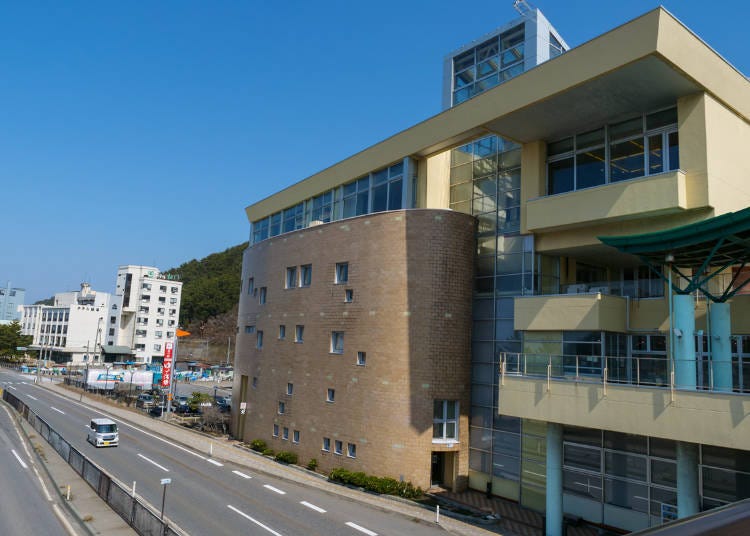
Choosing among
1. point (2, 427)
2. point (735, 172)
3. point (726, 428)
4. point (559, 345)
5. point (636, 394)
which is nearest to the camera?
point (726, 428)

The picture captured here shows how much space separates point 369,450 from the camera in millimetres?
27953

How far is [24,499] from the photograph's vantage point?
2306cm

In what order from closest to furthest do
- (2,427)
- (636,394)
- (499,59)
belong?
1. (636,394)
2. (499,59)
3. (2,427)

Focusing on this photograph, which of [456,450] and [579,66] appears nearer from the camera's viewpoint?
[579,66]

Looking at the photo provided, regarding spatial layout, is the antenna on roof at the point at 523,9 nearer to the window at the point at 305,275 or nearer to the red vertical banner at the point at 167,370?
the window at the point at 305,275

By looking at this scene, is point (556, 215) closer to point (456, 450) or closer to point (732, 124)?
point (732, 124)

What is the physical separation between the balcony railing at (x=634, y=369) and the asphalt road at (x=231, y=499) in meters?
8.07

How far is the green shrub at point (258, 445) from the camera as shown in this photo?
36438mm

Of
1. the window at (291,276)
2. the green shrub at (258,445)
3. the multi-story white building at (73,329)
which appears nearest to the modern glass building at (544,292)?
the window at (291,276)

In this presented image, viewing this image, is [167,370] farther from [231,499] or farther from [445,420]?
[445,420]

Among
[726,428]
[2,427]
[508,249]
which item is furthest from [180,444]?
[726,428]

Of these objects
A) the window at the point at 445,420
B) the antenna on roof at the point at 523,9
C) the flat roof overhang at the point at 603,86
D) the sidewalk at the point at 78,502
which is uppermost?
the antenna on roof at the point at 523,9

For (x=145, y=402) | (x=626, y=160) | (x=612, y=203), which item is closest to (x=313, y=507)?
(x=612, y=203)

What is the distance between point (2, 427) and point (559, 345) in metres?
41.9
